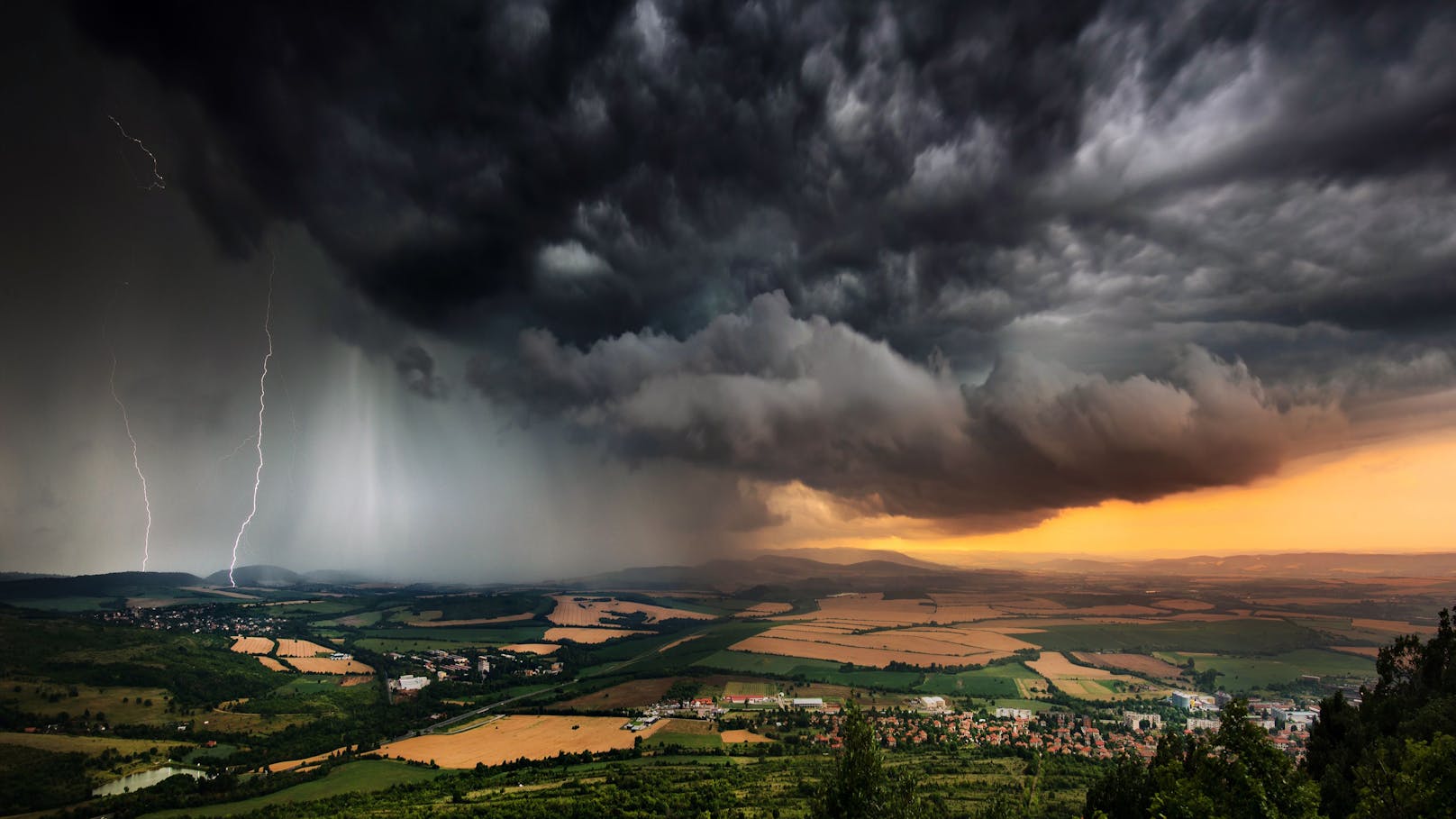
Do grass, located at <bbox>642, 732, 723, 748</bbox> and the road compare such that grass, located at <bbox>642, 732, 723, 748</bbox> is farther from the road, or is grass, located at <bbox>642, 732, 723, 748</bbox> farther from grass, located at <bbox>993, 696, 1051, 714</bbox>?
grass, located at <bbox>993, 696, 1051, 714</bbox>

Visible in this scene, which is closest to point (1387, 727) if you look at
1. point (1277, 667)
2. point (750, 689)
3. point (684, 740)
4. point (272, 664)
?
point (684, 740)

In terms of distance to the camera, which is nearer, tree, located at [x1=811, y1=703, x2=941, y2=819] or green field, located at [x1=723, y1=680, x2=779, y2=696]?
tree, located at [x1=811, y1=703, x2=941, y2=819]

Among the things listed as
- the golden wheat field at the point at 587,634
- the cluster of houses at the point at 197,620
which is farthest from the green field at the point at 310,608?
the golden wheat field at the point at 587,634

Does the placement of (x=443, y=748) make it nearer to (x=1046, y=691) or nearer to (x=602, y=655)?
(x=602, y=655)

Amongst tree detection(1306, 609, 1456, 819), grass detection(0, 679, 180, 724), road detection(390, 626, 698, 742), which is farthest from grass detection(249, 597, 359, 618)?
tree detection(1306, 609, 1456, 819)

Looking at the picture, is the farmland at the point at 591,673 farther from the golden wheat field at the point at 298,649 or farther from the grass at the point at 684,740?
the golden wheat field at the point at 298,649

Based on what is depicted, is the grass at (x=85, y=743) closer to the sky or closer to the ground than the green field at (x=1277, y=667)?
closer to the sky

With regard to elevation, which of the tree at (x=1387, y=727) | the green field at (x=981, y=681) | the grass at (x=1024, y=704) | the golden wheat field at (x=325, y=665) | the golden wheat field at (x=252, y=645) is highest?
the tree at (x=1387, y=727)

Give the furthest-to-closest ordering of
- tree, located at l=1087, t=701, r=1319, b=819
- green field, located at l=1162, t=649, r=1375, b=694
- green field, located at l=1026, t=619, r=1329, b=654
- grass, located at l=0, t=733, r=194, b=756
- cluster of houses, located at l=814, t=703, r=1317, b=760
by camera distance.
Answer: green field, located at l=1026, t=619, r=1329, b=654
green field, located at l=1162, t=649, r=1375, b=694
cluster of houses, located at l=814, t=703, r=1317, b=760
grass, located at l=0, t=733, r=194, b=756
tree, located at l=1087, t=701, r=1319, b=819
